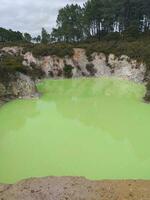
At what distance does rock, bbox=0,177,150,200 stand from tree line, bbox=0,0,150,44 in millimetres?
49391

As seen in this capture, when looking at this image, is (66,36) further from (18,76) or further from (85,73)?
(18,76)

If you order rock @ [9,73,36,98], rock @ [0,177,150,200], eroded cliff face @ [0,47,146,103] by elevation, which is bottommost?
rock @ [0,177,150,200]

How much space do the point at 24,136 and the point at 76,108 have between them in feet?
26.3

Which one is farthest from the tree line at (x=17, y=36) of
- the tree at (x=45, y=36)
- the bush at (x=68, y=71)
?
the bush at (x=68, y=71)

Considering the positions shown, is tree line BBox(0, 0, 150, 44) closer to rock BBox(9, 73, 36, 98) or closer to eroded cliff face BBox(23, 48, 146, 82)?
eroded cliff face BBox(23, 48, 146, 82)

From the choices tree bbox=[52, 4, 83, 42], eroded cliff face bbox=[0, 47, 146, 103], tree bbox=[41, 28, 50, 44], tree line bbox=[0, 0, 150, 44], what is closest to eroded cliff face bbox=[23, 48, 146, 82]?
eroded cliff face bbox=[0, 47, 146, 103]

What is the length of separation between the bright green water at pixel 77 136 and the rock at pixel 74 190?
5.23 ft

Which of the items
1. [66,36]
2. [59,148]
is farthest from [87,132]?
[66,36]

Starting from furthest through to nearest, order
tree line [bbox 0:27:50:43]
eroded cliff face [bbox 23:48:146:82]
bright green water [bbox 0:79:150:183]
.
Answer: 1. tree line [bbox 0:27:50:43]
2. eroded cliff face [bbox 23:48:146:82]
3. bright green water [bbox 0:79:150:183]

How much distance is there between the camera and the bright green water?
57.5 ft

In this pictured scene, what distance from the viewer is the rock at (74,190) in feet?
45.4

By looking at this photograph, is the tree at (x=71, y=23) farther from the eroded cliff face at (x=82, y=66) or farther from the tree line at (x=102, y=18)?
the eroded cliff face at (x=82, y=66)

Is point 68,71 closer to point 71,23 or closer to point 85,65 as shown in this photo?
point 85,65

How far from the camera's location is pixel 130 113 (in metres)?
27.4
